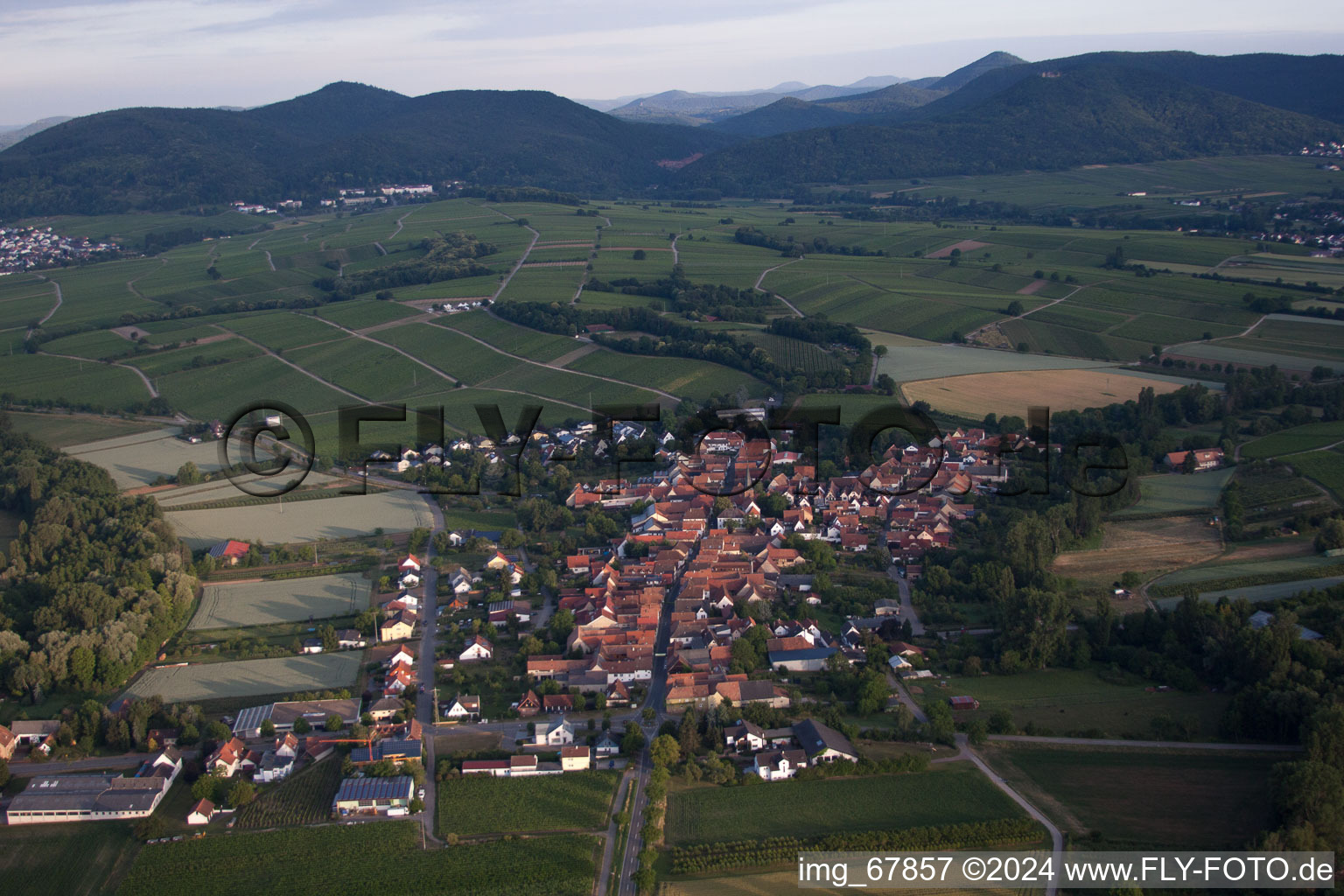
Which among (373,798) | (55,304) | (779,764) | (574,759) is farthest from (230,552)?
(55,304)

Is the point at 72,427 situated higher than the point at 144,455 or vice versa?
the point at 72,427

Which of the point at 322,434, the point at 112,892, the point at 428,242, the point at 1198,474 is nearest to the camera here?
the point at 112,892

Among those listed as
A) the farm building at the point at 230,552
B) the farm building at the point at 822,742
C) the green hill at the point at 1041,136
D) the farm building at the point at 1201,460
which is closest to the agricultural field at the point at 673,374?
the farm building at the point at 1201,460

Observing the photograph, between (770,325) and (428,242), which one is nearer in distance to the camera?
(770,325)

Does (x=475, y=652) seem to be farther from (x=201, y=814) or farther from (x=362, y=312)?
(x=362, y=312)

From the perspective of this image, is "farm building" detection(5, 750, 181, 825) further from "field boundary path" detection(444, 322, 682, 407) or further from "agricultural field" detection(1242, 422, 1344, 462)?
"agricultural field" detection(1242, 422, 1344, 462)

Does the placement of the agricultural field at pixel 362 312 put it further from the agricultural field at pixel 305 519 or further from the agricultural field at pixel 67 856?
the agricultural field at pixel 67 856

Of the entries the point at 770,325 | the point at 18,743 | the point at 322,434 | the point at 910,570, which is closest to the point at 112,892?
the point at 18,743

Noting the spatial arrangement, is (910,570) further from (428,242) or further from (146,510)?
(428,242)
